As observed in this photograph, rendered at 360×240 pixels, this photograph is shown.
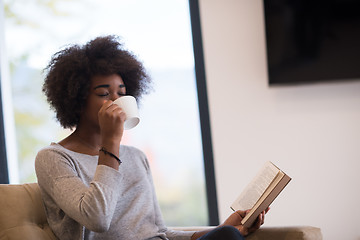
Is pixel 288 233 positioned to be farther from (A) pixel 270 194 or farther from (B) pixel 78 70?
(B) pixel 78 70

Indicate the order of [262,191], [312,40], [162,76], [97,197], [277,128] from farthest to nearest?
[162,76] < [277,128] < [312,40] < [262,191] < [97,197]

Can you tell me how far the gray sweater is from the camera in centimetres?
133

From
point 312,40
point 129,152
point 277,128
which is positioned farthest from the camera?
point 277,128

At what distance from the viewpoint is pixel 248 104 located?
2734 mm

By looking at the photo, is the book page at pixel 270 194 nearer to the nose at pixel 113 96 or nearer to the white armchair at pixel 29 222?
the white armchair at pixel 29 222

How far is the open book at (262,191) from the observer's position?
1391 millimetres

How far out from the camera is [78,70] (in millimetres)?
1594

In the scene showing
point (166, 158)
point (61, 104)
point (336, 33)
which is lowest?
point (166, 158)

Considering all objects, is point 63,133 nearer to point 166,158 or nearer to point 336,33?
point 166,158

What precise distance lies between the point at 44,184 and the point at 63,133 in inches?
69.4

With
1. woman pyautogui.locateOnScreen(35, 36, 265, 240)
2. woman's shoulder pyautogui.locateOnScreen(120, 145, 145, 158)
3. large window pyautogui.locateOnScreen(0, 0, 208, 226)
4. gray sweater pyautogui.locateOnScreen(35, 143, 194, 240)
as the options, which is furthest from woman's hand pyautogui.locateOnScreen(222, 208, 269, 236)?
large window pyautogui.locateOnScreen(0, 0, 208, 226)

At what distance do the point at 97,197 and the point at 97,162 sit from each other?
0.90 feet

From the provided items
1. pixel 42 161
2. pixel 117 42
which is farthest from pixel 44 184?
pixel 117 42

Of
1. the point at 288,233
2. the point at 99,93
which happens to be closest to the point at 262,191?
the point at 288,233
